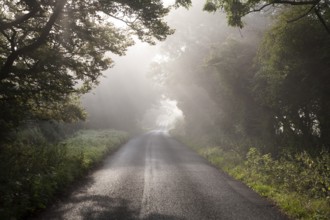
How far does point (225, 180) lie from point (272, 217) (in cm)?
521

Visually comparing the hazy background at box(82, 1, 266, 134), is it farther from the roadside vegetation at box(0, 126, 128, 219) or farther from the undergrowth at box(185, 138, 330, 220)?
the roadside vegetation at box(0, 126, 128, 219)

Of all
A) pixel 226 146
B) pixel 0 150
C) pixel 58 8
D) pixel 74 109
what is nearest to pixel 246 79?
pixel 226 146

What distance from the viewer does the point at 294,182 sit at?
1165cm

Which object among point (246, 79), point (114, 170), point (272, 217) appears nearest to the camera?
point (272, 217)

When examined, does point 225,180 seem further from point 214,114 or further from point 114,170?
point 214,114

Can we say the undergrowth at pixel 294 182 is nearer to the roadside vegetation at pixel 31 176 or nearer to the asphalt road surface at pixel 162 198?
the asphalt road surface at pixel 162 198

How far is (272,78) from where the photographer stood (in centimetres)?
1702

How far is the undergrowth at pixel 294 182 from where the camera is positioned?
913 centimetres

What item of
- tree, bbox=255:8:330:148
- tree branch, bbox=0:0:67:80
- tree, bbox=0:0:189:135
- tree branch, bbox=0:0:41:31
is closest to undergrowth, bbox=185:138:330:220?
tree, bbox=255:8:330:148

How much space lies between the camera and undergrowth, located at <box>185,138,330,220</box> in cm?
913

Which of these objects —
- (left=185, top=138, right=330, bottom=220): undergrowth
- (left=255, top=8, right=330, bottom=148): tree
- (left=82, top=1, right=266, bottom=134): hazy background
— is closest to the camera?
(left=185, top=138, right=330, bottom=220): undergrowth

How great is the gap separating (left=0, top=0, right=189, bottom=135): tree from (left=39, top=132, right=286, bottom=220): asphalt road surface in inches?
151

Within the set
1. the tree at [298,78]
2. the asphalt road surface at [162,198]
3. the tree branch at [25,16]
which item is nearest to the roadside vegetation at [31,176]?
the asphalt road surface at [162,198]

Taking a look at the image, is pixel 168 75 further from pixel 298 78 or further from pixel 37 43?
pixel 37 43
